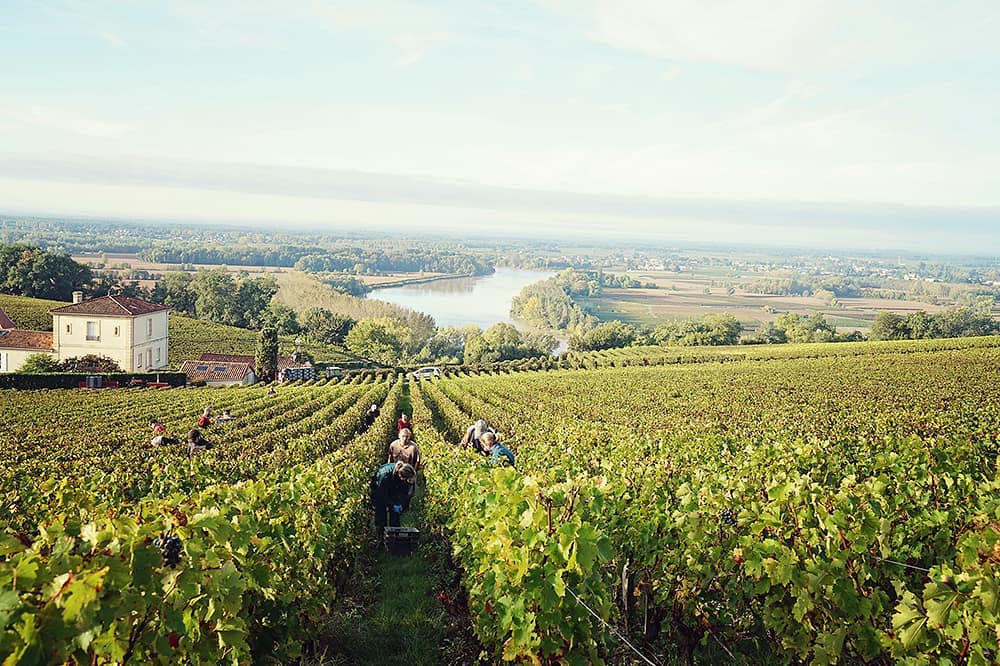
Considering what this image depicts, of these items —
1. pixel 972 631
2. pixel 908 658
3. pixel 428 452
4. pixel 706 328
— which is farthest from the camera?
pixel 706 328

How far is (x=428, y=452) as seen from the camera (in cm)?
1323

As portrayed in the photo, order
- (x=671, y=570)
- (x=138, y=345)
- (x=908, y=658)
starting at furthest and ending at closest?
(x=138, y=345) < (x=671, y=570) < (x=908, y=658)

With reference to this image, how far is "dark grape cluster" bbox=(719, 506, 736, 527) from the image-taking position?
535 centimetres

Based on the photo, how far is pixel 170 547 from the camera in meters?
3.83

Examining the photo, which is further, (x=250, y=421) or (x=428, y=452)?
(x=250, y=421)

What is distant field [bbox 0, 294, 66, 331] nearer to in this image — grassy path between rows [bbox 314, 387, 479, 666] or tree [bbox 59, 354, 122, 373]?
tree [bbox 59, 354, 122, 373]

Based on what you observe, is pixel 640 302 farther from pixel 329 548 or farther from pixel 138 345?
pixel 329 548

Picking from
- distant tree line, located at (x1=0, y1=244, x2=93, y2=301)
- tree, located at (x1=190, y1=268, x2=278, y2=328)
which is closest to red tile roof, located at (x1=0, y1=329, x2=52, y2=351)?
distant tree line, located at (x1=0, y1=244, x2=93, y2=301)

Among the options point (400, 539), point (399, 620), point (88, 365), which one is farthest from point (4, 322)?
point (399, 620)

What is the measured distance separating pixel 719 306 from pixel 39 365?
123765mm

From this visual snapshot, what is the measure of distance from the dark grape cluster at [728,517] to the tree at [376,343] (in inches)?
2935

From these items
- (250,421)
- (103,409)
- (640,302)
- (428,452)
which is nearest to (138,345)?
(103,409)

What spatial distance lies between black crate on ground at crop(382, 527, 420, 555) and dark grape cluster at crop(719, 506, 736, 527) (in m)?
4.57

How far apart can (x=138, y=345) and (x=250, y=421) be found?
98.2 ft
